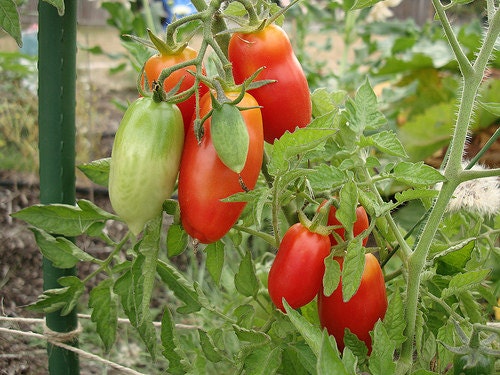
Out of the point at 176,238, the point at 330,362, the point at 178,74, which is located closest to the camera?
the point at 330,362

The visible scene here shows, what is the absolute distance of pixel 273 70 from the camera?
63 cm

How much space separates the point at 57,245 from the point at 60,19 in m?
0.27

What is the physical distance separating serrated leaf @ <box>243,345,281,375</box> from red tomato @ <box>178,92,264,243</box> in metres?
0.17

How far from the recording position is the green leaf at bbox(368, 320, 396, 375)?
23.7 inches

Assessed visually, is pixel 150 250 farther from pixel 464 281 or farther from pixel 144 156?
pixel 464 281

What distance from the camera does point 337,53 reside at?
5742 millimetres

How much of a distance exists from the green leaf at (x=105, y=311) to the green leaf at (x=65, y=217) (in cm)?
7

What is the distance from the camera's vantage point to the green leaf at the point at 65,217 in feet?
2.57

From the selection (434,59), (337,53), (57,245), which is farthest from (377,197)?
(337,53)

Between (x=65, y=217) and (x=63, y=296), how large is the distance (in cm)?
10

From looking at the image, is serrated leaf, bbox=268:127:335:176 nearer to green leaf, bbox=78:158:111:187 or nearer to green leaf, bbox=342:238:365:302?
green leaf, bbox=342:238:365:302

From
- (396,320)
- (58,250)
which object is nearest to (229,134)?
(396,320)

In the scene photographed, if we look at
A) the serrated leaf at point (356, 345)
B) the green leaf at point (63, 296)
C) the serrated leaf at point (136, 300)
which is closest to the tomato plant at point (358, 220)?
the serrated leaf at point (356, 345)

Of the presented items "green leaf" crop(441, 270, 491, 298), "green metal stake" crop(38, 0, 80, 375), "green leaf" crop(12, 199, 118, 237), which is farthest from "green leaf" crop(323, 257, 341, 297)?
"green metal stake" crop(38, 0, 80, 375)
